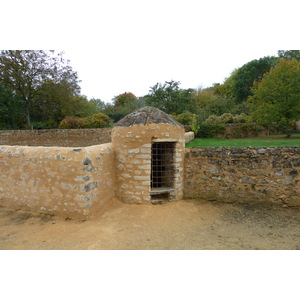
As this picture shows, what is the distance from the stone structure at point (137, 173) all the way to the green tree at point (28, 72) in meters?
21.9

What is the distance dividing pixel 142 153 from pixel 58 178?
7.15ft

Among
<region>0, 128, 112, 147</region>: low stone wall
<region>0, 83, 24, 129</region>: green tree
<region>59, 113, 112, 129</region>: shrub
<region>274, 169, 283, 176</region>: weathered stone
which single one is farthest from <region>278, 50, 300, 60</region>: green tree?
<region>0, 83, 24, 129</region>: green tree

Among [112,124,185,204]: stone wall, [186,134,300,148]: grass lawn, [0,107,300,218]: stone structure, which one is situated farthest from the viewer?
[186,134,300,148]: grass lawn

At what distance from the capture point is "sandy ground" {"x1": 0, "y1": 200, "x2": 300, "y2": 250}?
146 inches

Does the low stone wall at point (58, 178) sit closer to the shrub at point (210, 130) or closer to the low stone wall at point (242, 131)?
the shrub at point (210, 130)

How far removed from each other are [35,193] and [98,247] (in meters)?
2.70

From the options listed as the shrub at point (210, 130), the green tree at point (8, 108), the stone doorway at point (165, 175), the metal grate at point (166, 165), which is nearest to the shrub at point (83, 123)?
the green tree at point (8, 108)

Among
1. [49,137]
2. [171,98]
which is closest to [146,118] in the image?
[49,137]

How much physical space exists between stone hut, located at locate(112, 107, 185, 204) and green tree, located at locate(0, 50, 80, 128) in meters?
23.1

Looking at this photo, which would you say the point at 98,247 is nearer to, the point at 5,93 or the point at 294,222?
the point at 294,222

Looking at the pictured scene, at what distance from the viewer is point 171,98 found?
30.1m

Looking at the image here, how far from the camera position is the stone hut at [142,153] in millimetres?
5246

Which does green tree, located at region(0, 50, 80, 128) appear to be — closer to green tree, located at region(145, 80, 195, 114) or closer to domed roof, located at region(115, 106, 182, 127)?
green tree, located at region(145, 80, 195, 114)

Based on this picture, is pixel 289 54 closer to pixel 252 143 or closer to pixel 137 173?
pixel 252 143
